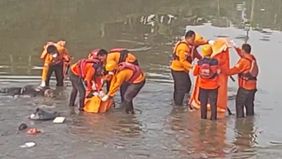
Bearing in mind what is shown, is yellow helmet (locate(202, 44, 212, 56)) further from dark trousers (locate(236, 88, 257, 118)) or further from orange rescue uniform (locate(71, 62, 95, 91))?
orange rescue uniform (locate(71, 62, 95, 91))

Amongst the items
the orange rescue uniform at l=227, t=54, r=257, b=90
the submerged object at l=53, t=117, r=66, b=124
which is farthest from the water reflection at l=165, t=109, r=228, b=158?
the submerged object at l=53, t=117, r=66, b=124

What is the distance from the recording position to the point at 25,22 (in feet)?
90.9

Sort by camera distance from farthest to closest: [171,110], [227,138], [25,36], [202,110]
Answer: [25,36], [171,110], [202,110], [227,138]

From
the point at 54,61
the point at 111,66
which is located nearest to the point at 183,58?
the point at 111,66

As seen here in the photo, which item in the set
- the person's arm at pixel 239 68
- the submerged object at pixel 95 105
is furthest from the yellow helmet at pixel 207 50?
the submerged object at pixel 95 105

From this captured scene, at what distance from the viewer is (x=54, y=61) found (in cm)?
1605

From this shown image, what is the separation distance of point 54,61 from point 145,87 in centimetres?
214

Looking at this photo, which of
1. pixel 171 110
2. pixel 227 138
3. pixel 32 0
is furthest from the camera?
pixel 32 0

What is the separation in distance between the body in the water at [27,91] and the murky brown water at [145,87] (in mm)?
389

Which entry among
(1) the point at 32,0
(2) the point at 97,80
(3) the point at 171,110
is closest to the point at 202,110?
(3) the point at 171,110

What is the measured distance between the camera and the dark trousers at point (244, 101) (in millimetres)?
13914

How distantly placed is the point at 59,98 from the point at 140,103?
1703 mm

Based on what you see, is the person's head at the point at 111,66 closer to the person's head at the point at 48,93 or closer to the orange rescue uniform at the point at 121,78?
the orange rescue uniform at the point at 121,78

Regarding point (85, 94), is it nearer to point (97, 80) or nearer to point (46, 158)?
point (97, 80)
